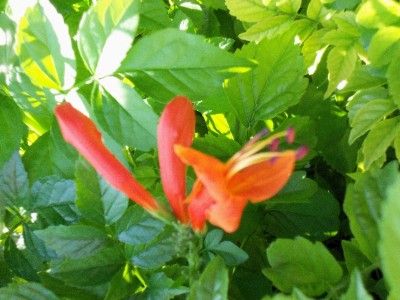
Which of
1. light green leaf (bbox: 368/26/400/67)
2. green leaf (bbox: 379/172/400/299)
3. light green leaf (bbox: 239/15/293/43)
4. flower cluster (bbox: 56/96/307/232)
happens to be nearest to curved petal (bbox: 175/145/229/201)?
flower cluster (bbox: 56/96/307/232)

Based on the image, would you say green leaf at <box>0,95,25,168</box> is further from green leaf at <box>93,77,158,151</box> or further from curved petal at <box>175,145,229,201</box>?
curved petal at <box>175,145,229,201</box>

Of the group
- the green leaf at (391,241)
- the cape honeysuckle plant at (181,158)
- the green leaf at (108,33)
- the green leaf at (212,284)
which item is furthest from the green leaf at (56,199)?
the green leaf at (391,241)

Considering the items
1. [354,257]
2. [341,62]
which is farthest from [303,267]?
[341,62]

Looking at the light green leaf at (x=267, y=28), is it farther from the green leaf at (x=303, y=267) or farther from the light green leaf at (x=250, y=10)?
the green leaf at (x=303, y=267)

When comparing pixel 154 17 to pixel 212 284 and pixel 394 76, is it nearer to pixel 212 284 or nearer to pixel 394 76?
pixel 394 76

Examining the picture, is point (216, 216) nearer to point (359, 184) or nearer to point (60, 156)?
point (359, 184)
